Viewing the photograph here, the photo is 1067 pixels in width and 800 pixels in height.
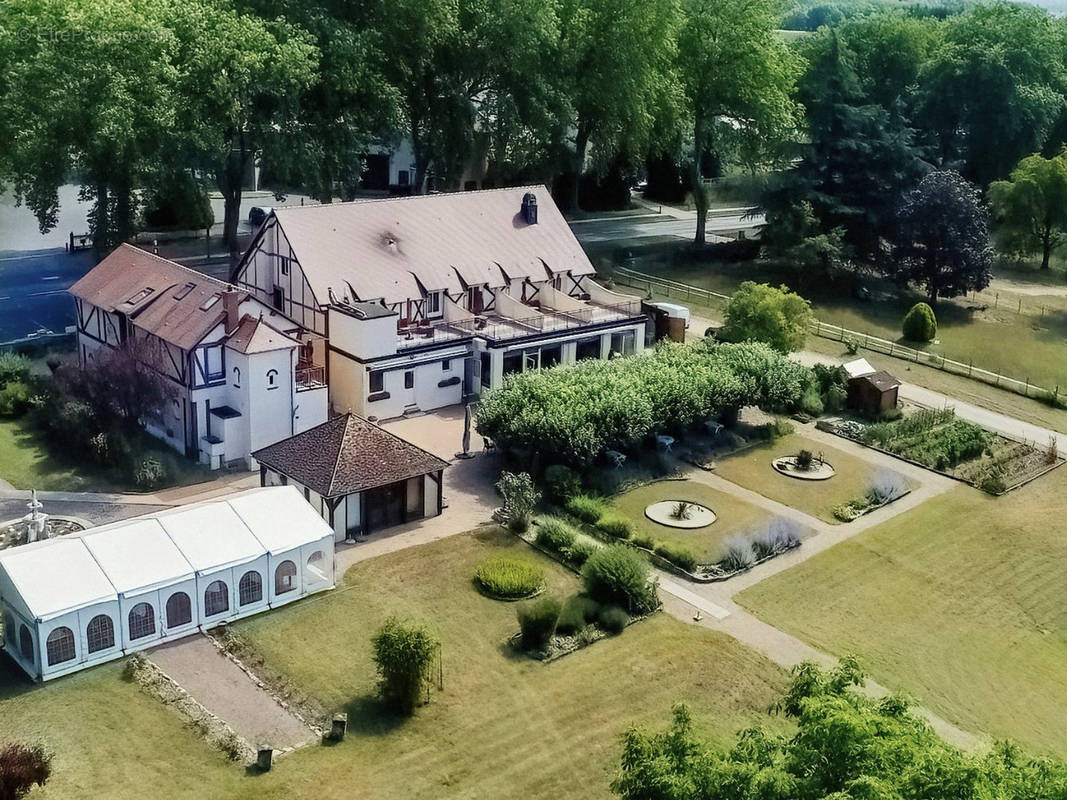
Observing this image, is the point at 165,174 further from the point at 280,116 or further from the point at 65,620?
the point at 65,620

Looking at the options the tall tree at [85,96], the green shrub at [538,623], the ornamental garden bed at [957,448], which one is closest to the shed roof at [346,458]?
the green shrub at [538,623]

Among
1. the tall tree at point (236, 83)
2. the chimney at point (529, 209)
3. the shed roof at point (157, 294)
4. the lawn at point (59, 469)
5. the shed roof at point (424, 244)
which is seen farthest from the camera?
the chimney at point (529, 209)

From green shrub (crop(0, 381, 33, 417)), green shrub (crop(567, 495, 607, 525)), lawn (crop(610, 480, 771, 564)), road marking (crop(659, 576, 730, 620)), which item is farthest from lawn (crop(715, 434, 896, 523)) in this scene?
green shrub (crop(0, 381, 33, 417))

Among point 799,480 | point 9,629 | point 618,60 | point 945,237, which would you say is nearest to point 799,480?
point 799,480

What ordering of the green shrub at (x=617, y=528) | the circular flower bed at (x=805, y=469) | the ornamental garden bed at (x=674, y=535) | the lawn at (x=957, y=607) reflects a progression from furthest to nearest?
1. the circular flower bed at (x=805, y=469)
2. the green shrub at (x=617, y=528)
3. the ornamental garden bed at (x=674, y=535)
4. the lawn at (x=957, y=607)

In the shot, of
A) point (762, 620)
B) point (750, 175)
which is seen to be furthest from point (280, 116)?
point (762, 620)

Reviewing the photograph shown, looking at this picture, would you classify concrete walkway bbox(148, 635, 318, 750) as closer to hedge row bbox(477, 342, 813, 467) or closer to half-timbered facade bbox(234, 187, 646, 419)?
hedge row bbox(477, 342, 813, 467)

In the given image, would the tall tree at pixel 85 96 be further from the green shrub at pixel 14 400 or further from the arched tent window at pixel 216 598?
the arched tent window at pixel 216 598
